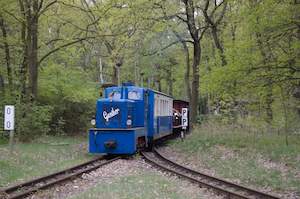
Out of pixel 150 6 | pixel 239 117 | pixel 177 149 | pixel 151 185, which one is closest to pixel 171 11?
pixel 150 6

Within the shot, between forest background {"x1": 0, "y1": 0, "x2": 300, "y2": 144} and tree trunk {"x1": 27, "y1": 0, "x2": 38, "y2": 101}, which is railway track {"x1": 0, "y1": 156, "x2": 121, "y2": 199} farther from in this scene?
tree trunk {"x1": 27, "y1": 0, "x2": 38, "y2": 101}

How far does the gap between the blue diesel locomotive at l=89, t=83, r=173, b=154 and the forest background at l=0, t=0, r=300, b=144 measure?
9.35 feet

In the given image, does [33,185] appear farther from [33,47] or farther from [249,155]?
[33,47]

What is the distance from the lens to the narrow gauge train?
58.7 ft

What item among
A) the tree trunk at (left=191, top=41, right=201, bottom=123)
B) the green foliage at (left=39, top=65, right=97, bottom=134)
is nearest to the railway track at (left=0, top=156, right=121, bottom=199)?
the green foliage at (left=39, top=65, right=97, bottom=134)

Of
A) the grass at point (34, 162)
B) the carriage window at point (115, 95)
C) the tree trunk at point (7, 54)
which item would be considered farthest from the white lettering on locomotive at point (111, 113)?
the tree trunk at point (7, 54)

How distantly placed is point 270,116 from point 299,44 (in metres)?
5.42

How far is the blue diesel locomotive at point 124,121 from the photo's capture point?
17.9 metres

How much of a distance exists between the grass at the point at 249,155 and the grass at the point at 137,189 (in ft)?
7.66

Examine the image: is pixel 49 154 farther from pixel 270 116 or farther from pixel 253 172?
pixel 270 116

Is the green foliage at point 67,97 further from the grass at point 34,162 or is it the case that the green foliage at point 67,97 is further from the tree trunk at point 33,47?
the grass at point 34,162

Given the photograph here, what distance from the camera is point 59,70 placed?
2858 centimetres

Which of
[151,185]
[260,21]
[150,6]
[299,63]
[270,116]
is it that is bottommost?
[151,185]

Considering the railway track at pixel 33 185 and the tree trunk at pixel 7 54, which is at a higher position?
the tree trunk at pixel 7 54
